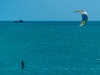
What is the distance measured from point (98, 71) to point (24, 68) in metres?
14.7

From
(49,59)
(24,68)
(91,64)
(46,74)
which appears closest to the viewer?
(46,74)

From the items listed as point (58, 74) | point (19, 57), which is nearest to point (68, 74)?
point (58, 74)

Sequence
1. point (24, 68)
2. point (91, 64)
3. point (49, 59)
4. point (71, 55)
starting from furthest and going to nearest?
1. point (71, 55)
2. point (49, 59)
3. point (91, 64)
4. point (24, 68)

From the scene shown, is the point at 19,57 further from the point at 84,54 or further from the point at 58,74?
the point at 58,74

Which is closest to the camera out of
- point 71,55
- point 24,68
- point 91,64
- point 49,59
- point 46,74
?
point 46,74

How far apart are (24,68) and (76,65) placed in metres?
11.7

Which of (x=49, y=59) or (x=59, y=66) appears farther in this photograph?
(x=49, y=59)

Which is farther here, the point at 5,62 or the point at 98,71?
the point at 5,62

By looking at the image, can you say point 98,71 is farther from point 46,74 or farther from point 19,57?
point 19,57

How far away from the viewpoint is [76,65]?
255 ft

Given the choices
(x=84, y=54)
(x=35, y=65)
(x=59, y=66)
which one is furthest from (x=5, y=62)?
(x=84, y=54)

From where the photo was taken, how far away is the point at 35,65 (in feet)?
254

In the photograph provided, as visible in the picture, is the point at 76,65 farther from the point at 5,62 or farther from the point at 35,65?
the point at 5,62

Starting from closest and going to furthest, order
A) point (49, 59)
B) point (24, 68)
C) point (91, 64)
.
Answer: point (24, 68)
point (91, 64)
point (49, 59)
